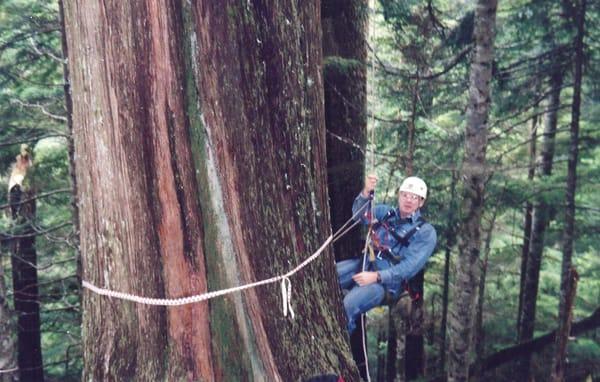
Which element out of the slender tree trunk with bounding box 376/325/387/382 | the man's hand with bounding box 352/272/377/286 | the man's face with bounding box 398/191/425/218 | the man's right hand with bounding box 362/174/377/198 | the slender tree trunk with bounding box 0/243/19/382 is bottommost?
the slender tree trunk with bounding box 376/325/387/382

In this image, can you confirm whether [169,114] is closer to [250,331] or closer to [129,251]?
[129,251]

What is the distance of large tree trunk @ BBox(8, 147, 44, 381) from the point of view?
30.8ft

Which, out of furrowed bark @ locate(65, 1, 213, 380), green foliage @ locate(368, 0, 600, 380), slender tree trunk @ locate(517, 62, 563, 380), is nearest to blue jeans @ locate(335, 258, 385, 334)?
furrowed bark @ locate(65, 1, 213, 380)

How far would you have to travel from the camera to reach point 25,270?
439 inches

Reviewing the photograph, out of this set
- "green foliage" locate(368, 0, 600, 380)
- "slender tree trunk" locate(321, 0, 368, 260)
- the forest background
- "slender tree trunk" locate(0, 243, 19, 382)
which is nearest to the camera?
"slender tree trunk" locate(321, 0, 368, 260)

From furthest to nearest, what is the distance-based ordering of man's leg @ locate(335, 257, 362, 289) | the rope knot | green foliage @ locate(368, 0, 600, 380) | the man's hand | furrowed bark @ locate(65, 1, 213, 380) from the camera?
1. green foliage @ locate(368, 0, 600, 380)
2. man's leg @ locate(335, 257, 362, 289)
3. the man's hand
4. the rope knot
5. furrowed bark @ locate(65, 1, 213, 380)

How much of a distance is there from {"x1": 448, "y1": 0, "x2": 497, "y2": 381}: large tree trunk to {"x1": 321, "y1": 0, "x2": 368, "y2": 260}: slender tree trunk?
2.47 metres

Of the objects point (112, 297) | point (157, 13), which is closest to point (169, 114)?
point (157, 13)

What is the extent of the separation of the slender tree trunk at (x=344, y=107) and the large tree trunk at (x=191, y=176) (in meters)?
3.62

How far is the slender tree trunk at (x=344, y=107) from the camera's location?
565cm

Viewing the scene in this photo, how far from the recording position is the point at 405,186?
5395 mm

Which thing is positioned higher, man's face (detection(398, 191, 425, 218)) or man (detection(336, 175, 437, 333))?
man's face (detection(398, 191, 425, 218))

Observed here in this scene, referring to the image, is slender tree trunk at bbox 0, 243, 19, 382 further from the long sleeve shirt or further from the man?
the long sleeve shirt

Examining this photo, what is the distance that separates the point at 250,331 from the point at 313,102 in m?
0.86
